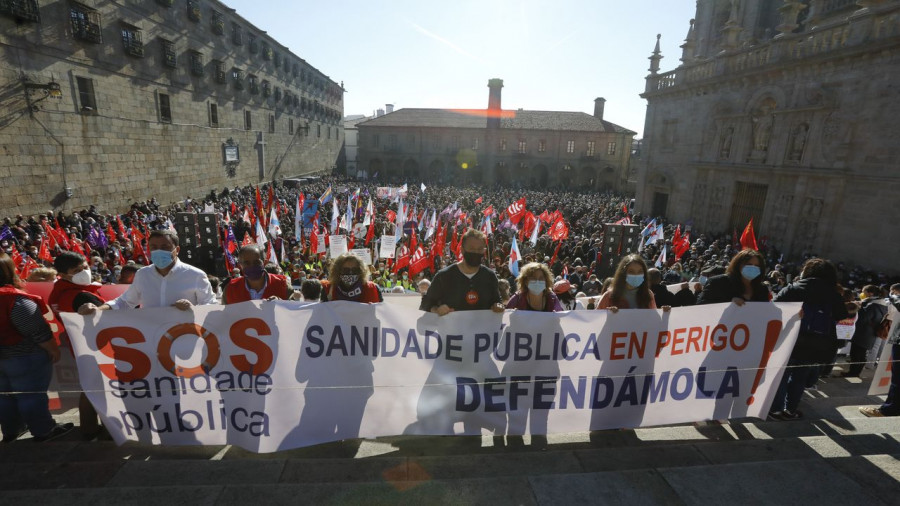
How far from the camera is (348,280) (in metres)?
3.66

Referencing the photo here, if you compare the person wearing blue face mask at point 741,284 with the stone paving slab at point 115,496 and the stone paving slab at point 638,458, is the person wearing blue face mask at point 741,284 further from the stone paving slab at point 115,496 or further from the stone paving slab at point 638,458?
the stone paving slab at point 115,496

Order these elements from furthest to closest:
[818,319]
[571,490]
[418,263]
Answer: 1. [418,263]
2. [818,319]
3. [571,490]

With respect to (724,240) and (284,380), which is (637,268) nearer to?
(284,380)

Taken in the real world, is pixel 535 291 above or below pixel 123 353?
above

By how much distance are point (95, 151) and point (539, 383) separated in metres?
21.5

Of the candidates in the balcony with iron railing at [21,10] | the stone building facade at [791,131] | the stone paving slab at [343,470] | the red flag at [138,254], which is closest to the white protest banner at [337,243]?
the red flag at [138,254]

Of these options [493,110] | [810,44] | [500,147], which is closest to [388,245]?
[810,44]

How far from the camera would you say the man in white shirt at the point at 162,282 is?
336 cm

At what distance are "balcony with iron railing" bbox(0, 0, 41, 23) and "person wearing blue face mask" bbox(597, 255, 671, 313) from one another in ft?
65.1

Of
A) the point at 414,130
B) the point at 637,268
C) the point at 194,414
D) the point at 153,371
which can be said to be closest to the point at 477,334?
the point at 637,268

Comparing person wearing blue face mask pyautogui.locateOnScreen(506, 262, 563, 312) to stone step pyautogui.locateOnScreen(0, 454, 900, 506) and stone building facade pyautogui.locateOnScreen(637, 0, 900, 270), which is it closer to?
stone step pyautogui.locateOnScreen(0, 454, 900, 506)

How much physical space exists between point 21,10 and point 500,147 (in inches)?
1678

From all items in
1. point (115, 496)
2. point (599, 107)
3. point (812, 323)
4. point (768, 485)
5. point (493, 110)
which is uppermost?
point (599, 107)

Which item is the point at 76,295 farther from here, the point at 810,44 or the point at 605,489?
the point at 810,44
